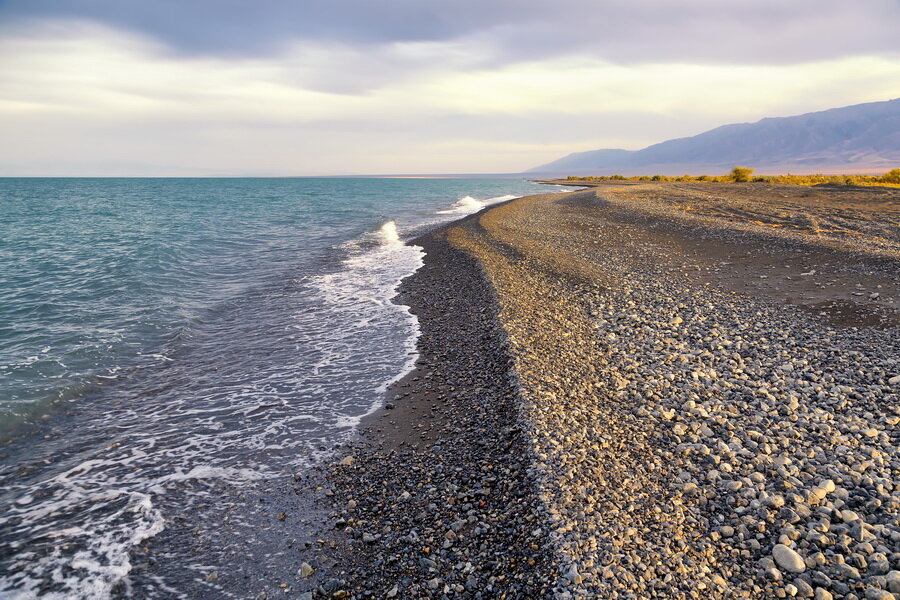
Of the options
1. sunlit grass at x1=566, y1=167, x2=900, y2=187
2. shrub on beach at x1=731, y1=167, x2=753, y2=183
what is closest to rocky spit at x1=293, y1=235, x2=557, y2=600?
sunlit grass at x1=566, y1=167, x2=900, y2=187

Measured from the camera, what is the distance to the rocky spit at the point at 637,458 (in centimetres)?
467

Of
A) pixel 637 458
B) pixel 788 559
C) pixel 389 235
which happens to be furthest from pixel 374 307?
pixel 389 235

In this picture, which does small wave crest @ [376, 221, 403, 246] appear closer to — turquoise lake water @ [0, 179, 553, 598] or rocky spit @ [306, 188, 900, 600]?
turquoise lake water @ [0, 179, 553, 598]

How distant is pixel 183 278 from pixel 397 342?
597 inches

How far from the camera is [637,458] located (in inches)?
251

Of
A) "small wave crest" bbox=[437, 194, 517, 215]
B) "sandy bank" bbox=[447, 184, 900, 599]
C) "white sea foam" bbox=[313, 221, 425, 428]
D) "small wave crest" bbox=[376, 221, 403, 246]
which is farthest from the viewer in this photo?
"small wave crest" bbox=[437, 194, 517, 215]

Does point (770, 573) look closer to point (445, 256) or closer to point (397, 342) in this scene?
point (397, 342)

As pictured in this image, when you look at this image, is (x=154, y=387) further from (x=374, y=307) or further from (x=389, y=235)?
(x=389, y=235)

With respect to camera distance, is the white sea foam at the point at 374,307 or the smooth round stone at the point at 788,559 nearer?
the smooth round stone at the point at 788,559

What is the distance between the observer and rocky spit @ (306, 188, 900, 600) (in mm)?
4668

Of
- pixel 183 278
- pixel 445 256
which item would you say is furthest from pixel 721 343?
pixel 183 278

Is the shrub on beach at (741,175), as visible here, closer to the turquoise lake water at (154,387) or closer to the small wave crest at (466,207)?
the small wave crest at (466,207)

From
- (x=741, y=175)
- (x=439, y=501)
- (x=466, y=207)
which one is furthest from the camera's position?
(x=741, y=175)

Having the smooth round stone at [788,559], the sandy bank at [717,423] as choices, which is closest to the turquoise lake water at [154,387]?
the sandy bank at [717,423]
